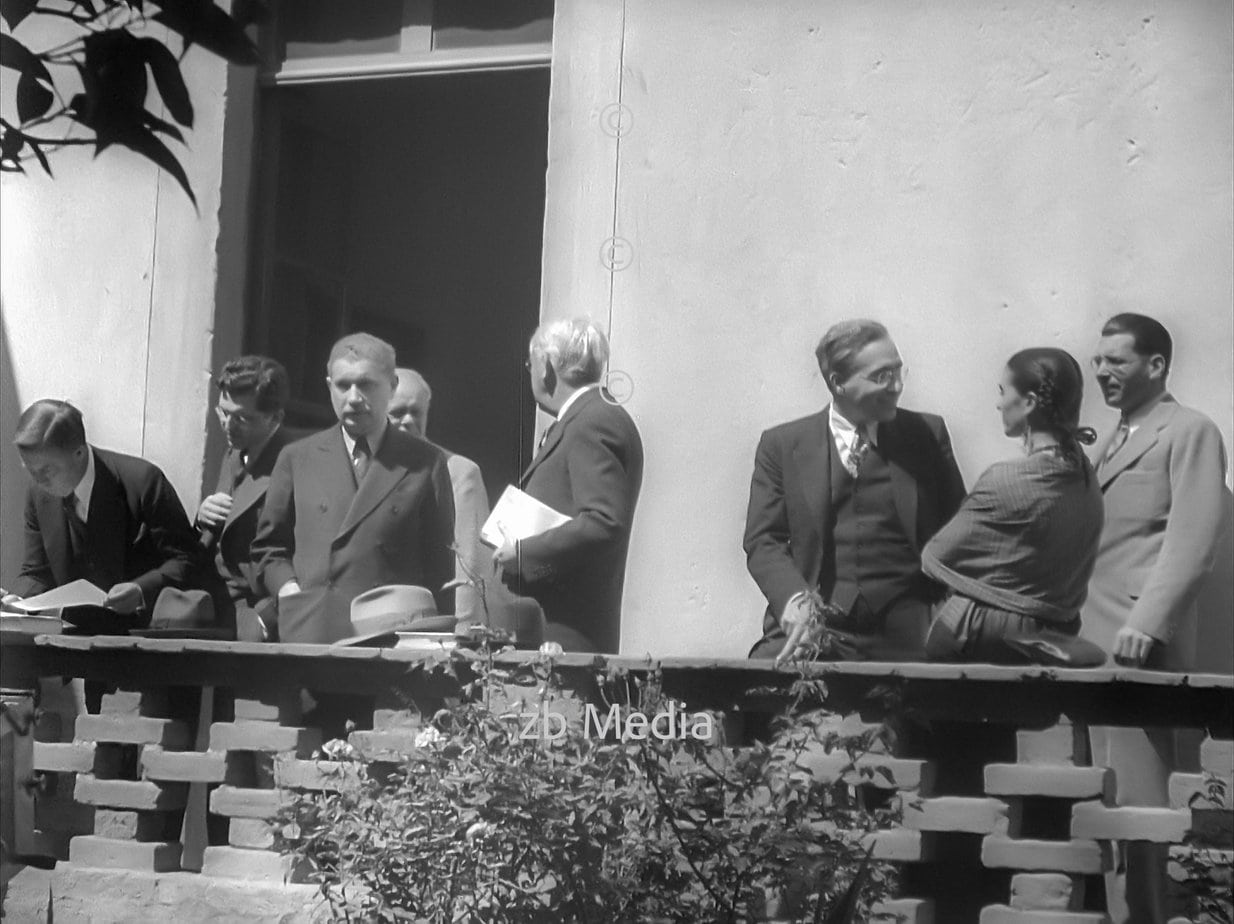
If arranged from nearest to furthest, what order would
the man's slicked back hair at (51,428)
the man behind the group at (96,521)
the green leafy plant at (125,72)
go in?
the green leafy plant at (125,72) → the man behind the group at (96,521) → the man's slicked back hair at (51,428)

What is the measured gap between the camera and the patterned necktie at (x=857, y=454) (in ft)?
15.2

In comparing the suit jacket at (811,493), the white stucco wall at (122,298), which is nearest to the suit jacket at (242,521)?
the white stucco wall at (122,298)

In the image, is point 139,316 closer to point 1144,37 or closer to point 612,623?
point 612,623

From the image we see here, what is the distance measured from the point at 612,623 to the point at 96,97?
1.80m

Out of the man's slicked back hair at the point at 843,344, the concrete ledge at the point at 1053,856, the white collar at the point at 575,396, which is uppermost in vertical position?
the man's slicked back hair at the point at 843,344

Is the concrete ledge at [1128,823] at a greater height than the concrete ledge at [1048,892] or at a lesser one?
greater

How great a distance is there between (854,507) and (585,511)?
0.65 meters

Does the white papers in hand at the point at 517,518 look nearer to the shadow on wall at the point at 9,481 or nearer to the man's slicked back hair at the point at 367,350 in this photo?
the man's slicked back hair at the point at 367,350

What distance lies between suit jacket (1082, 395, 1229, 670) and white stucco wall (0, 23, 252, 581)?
2.28 metres

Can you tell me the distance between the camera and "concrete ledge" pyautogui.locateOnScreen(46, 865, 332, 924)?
4.51 m

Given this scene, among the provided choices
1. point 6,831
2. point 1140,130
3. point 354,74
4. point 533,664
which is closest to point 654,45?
point 354,74

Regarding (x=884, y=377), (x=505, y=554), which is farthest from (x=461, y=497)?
(x=884, y=377)

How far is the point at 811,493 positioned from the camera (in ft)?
15.3

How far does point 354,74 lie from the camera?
519cm
